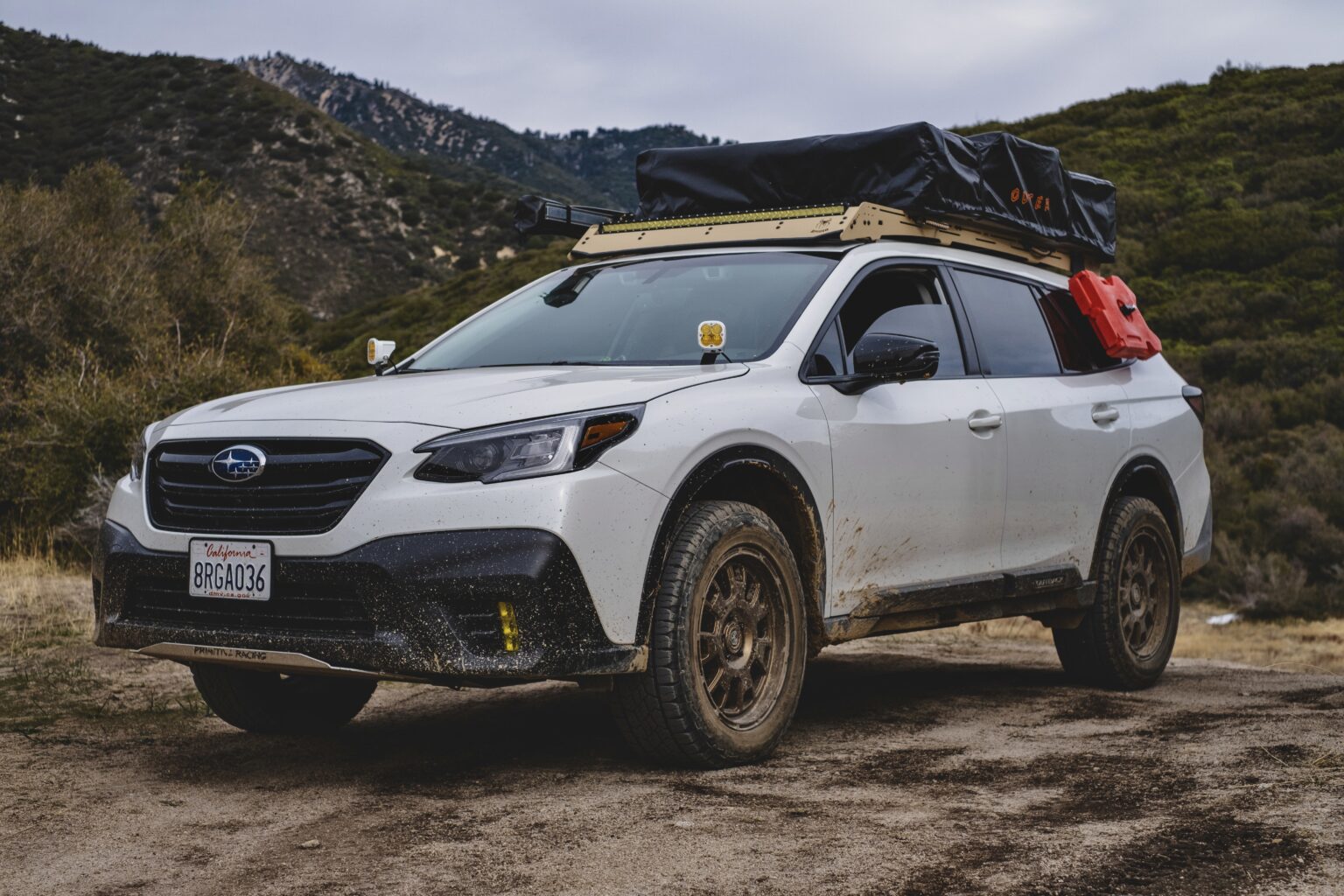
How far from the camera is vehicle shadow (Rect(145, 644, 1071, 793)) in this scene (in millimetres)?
4934

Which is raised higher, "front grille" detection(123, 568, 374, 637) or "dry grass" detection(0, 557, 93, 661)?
"front grille" detection(123, 568, 374, 637)

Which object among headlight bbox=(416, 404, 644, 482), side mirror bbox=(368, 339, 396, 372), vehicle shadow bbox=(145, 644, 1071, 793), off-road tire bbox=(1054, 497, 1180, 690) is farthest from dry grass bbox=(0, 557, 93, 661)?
off-road tire bbox=(1054, 497, 1180, 690)

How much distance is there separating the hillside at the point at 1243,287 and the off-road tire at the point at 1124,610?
11845 millimetres

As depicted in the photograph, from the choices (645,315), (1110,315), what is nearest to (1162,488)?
(1110,315)

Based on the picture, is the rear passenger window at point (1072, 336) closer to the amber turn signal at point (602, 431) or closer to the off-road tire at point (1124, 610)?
the off-road tire at point (1124, 610)

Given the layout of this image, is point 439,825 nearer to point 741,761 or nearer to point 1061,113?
point 741,761

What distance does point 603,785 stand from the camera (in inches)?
179

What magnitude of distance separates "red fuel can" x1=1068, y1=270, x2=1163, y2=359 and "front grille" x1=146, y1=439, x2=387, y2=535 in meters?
4.08

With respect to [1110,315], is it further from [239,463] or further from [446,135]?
[446,135]

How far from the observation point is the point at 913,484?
218 inches

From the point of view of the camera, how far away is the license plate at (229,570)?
436 cm

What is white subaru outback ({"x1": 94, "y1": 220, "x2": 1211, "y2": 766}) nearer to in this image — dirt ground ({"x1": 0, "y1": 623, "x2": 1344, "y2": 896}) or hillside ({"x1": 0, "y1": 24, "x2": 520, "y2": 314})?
dirt ground ({"x1": 0, "y1": 623, "x2": 1344, "y2": 896})

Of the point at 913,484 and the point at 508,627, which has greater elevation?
the point at 913,484

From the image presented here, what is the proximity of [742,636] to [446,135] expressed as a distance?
4590 inches
